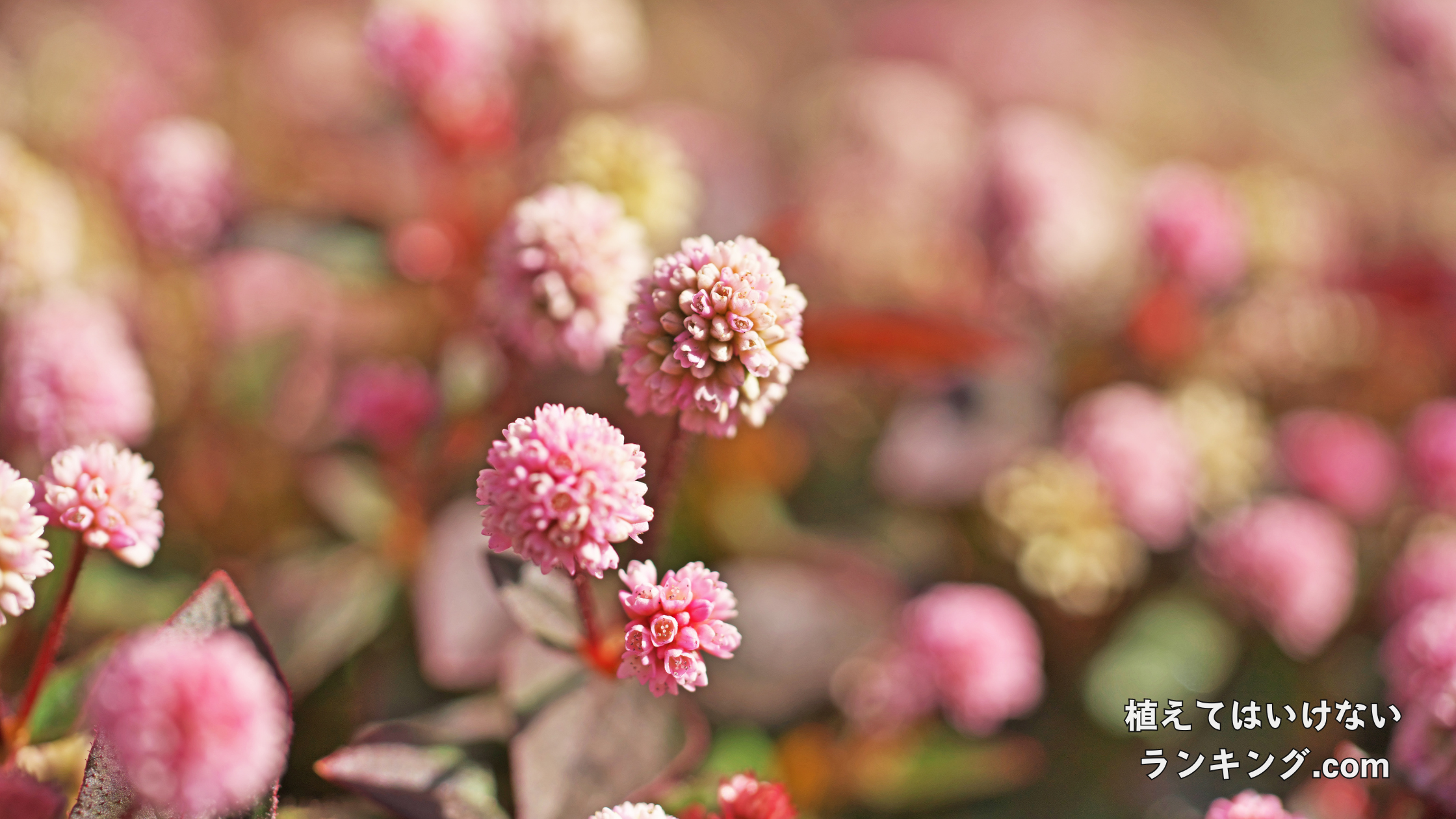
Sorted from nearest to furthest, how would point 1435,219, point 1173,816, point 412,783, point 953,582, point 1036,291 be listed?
point 412,783
point 1173,816
point 953,582
point 1036,291
point 1435,219

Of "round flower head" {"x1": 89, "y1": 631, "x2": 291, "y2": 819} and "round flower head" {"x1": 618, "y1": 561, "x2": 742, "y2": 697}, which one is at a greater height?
"round flower head" {"x1": 618, "y1": 561, "x2": 742, "y2": 697}

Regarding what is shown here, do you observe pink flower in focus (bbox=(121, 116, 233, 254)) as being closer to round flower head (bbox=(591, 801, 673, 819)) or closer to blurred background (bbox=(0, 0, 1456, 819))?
blurred background (bbox=(0, 0, 1456, 819))

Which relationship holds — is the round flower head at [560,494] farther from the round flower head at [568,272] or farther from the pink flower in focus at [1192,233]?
the pink flower in focus at [1192,233]

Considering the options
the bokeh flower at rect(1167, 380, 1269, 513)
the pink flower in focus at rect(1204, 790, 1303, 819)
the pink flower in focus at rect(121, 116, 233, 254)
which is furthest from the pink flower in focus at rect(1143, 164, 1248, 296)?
the pink flower in focus at rect(121, 116, 233, 254)

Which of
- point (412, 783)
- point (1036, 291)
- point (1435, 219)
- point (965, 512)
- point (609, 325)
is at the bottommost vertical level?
point (412, 783)

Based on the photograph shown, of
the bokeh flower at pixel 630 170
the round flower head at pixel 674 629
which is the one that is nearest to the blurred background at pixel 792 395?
the bokeh flower at pixel 630 170

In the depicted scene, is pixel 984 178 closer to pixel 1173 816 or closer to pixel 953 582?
pixel 953 582

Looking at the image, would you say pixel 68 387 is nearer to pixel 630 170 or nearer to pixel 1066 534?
pixel 630 170

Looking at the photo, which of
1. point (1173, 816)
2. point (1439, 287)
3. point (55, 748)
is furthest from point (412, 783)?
point (1439, 287)
